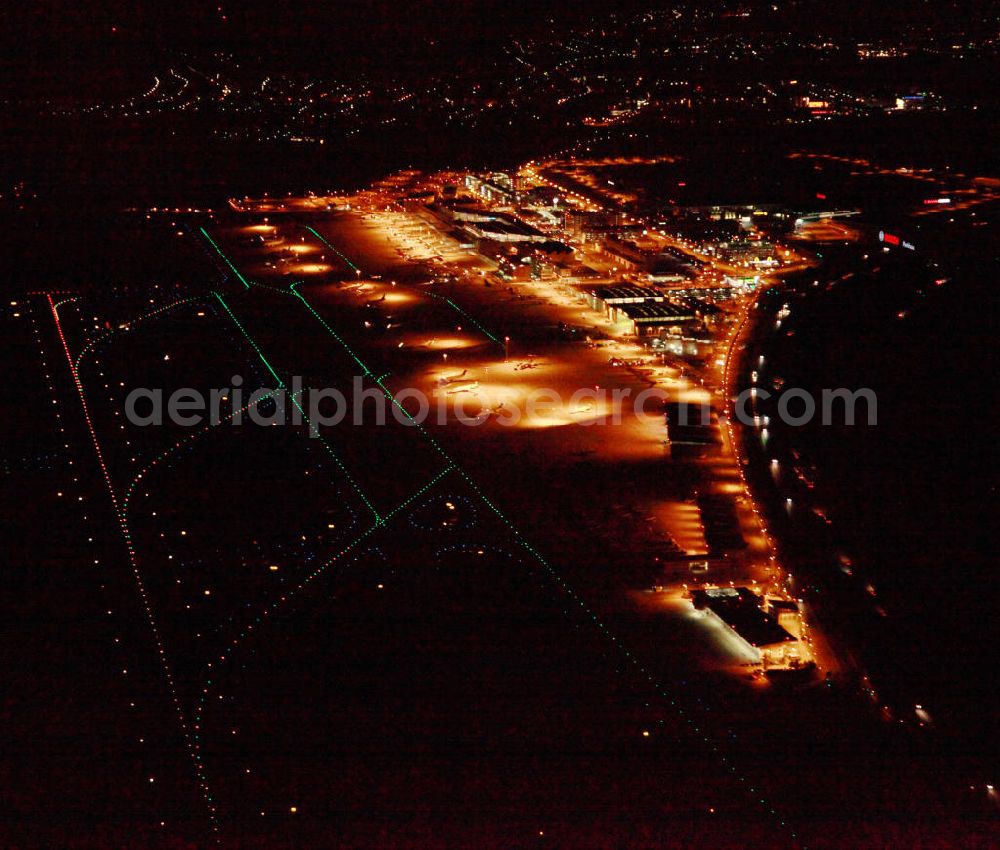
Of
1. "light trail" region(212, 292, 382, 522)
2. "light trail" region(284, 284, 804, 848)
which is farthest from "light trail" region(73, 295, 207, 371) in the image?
"light trail" region(284, 284, 804, 848)

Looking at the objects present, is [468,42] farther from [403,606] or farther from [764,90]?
[403,606]

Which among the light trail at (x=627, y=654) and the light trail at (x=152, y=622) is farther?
the light trail at (x=152, y=622)

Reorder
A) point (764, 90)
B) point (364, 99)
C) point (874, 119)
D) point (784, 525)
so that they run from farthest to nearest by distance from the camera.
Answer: point (364, 99) < point (764, 90) < point (874, 119) < point (784, 525)

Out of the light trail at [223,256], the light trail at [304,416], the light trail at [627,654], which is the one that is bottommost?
the light trail at [627,654]

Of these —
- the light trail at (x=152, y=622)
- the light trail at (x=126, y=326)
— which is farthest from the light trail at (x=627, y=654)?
the light trail at (x=126, y=326)

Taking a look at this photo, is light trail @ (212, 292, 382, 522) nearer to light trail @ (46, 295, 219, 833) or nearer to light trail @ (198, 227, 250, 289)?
light trail @ (198, 227, 250, 289)

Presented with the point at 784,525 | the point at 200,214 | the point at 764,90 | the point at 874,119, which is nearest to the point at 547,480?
the point at 784,525

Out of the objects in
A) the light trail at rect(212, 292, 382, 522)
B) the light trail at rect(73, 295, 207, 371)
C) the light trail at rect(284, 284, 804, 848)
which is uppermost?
the light trail at rect(73, 295, 207, 371)

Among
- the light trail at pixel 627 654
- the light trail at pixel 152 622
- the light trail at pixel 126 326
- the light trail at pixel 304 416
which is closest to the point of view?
the light trail at pixel 627 654

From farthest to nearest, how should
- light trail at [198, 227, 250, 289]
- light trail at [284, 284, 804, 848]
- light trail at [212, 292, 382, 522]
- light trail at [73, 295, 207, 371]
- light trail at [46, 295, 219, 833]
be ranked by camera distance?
light trail at [198, 227, 250, 289] < light trail at [73, 295, 207, 371] < light trail at [212, 292, 382, 522] < light trail at [46, 295, 219, 833] < light trail at [284, 284, 804, 848]

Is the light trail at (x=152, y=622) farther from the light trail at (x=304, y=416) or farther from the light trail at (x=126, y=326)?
the light trail at (x=304, y=416)

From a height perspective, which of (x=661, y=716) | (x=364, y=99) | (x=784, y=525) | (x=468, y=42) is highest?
(x=468, y=42)
